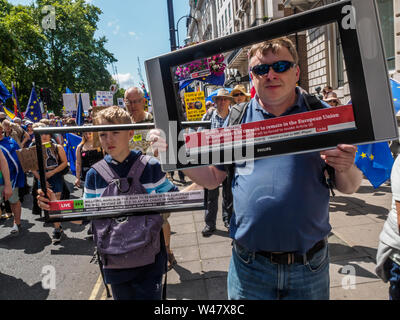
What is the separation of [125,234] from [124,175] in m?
0.38

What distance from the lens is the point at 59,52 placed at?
34.4 meters

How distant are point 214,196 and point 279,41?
359 cm

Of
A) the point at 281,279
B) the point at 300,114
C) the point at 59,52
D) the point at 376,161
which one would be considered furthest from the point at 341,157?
the point at 59,52

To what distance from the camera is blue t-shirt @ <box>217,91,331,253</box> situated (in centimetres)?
143

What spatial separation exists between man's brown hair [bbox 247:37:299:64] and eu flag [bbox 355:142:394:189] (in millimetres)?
2441

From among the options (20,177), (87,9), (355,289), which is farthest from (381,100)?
(87,9)

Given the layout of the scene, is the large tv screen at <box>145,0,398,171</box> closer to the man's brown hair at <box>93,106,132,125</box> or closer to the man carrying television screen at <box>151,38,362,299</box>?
the man carrying television screen at <box>151,38,362,299</box>

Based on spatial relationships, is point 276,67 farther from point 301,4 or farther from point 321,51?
point 301,4

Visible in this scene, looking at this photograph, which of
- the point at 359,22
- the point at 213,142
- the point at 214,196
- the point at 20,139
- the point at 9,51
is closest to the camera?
the point at 359,22

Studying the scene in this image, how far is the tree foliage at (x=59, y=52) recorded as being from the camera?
30406 millimetres

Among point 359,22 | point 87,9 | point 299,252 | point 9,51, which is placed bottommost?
point 299,252

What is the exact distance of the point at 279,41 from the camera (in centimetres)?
133

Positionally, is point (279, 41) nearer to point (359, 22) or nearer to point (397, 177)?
point (359, 22)
